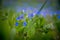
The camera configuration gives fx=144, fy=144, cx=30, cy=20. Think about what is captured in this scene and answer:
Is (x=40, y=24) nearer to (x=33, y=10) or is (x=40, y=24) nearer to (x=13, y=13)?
(x=33, y=10)

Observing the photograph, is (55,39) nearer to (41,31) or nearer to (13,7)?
(41,31)

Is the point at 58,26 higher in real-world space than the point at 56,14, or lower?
lower

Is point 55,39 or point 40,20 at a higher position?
point 40,20

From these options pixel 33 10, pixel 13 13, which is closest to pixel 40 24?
pixel 33 10

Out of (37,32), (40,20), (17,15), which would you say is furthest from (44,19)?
(17,15)

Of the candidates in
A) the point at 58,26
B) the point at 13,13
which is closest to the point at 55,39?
the point at 58,26

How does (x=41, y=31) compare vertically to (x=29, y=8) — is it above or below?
below

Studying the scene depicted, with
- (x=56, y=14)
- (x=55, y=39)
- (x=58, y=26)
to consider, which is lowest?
(x=55, y=39)
